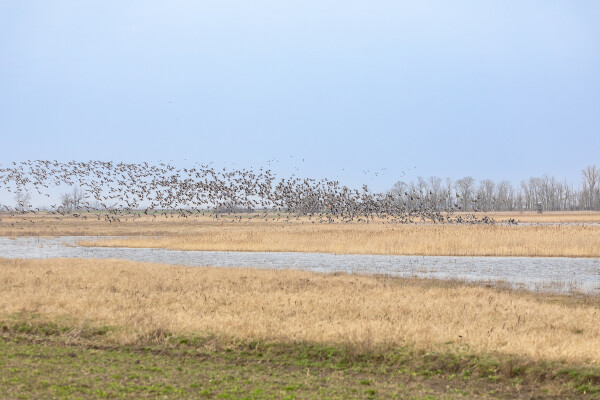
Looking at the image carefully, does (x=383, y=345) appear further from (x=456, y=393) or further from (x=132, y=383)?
(x=132, y=383)

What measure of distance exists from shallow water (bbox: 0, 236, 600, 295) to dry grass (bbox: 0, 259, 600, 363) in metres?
3.95

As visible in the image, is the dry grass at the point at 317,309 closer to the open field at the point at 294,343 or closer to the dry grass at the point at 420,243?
the open field at the point at 294,343

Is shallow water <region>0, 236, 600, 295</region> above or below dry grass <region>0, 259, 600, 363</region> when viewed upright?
below

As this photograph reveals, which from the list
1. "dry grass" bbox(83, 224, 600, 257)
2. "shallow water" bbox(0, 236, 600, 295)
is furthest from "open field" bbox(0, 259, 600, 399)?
"dry grass" bbox(83, 224, 600, 257)

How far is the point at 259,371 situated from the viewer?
41.6 feet

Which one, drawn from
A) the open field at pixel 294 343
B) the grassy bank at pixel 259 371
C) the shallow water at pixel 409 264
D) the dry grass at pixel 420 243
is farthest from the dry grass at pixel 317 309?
the dry grass at pixel 420 243

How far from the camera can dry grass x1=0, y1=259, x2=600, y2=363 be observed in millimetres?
14289

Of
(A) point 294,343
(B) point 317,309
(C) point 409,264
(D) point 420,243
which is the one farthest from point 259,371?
(D) point 420,243

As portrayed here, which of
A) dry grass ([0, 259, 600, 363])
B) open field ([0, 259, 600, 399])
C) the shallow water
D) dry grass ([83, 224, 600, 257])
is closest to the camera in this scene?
open field ([0, 259, 600, 399])

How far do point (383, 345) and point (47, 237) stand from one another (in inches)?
2185

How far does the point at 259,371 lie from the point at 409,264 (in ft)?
74.9

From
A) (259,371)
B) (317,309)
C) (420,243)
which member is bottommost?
(259,371)

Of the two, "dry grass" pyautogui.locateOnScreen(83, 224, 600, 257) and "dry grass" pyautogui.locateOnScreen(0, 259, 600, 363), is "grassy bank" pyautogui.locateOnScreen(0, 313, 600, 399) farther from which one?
"dry grass" pyautogui.locateOnScreen(83, 224, 600, 257)

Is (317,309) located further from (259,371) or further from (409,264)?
(409,264)
